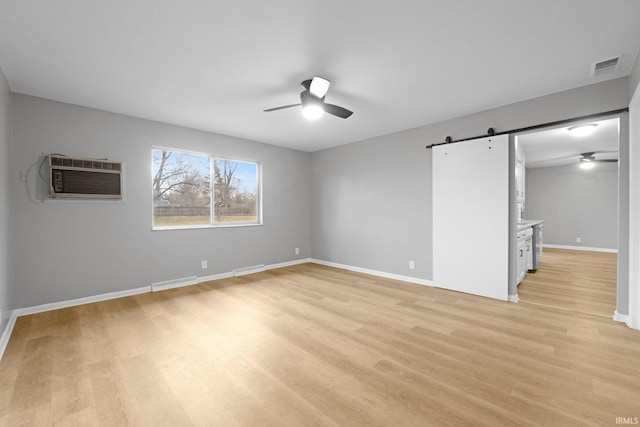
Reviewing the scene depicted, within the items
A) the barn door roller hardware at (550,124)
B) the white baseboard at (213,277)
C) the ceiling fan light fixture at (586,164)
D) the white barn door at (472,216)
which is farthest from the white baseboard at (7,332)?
the ceiling fan light fixture at (586,164)

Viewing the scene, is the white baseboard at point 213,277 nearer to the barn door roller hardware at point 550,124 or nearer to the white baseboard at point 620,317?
the barn door roller hardware at point 550,124

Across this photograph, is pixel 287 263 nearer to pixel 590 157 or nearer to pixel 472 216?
pixel 472 216

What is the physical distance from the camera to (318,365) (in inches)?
80.6

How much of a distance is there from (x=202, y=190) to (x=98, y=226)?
154cm

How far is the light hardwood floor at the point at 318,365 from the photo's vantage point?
5.12ft

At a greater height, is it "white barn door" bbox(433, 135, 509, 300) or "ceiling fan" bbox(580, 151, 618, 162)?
"ceiling fan" bbox(580, 151, 618, 162)

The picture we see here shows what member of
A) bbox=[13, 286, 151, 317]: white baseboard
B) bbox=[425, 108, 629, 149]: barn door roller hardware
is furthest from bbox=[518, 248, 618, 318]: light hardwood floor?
bbox=[13, 286, 151, 317]: white baseboard

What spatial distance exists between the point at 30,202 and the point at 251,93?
2922 millimetres

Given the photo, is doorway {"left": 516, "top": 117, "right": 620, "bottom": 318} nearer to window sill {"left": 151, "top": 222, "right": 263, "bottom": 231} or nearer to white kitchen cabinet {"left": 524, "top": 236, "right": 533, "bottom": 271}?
white kitchen cabinet {"left": 524, "top": 236, "right": 533, "bottom": 271}

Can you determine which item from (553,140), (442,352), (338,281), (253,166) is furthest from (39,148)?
(553,140)

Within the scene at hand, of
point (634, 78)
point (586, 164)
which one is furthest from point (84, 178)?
point (586, 164)

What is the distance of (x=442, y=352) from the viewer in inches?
87.8

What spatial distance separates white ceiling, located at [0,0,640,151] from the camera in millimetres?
1816

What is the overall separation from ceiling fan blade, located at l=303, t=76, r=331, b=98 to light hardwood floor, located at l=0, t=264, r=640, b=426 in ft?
8.06
